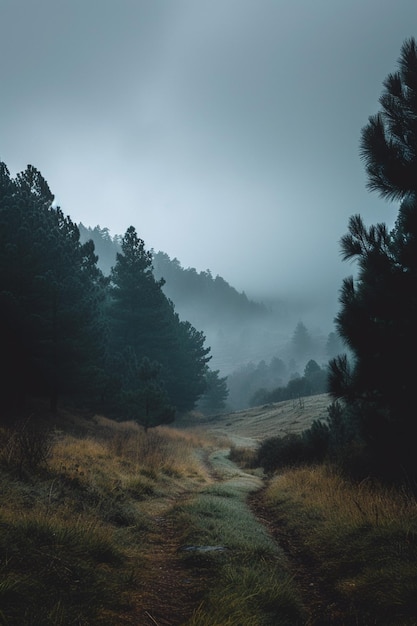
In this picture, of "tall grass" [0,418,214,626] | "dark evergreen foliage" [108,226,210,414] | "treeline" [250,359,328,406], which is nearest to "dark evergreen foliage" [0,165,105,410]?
"tall grass" [0,418,214,626]

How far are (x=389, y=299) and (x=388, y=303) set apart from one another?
8 centimetres

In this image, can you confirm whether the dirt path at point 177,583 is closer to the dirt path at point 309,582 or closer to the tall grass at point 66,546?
the dirt path at point 309,582

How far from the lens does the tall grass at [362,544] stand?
3549mm

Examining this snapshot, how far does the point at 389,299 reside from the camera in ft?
23.7

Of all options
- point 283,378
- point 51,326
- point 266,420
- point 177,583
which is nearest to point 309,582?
point 177,583

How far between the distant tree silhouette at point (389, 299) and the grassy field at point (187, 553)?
4.12 ft

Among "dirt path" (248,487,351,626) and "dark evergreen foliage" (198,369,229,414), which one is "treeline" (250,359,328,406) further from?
"dirt path" (248,487,351,626)

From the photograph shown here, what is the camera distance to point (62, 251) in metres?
21.4

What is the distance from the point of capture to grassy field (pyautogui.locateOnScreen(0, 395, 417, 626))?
3189 millimetres

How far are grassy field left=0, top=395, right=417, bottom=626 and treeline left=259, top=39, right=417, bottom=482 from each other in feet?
3.68

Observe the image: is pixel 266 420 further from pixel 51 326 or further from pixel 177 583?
pixel 177 583

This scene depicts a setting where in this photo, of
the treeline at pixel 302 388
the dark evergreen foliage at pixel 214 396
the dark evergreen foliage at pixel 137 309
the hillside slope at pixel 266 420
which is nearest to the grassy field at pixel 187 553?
the dark evergreen foliage at pixel 137 309

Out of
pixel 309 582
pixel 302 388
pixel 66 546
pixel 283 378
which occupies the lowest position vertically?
pixel 309 582

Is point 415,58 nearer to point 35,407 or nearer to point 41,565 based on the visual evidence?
point 41,565
